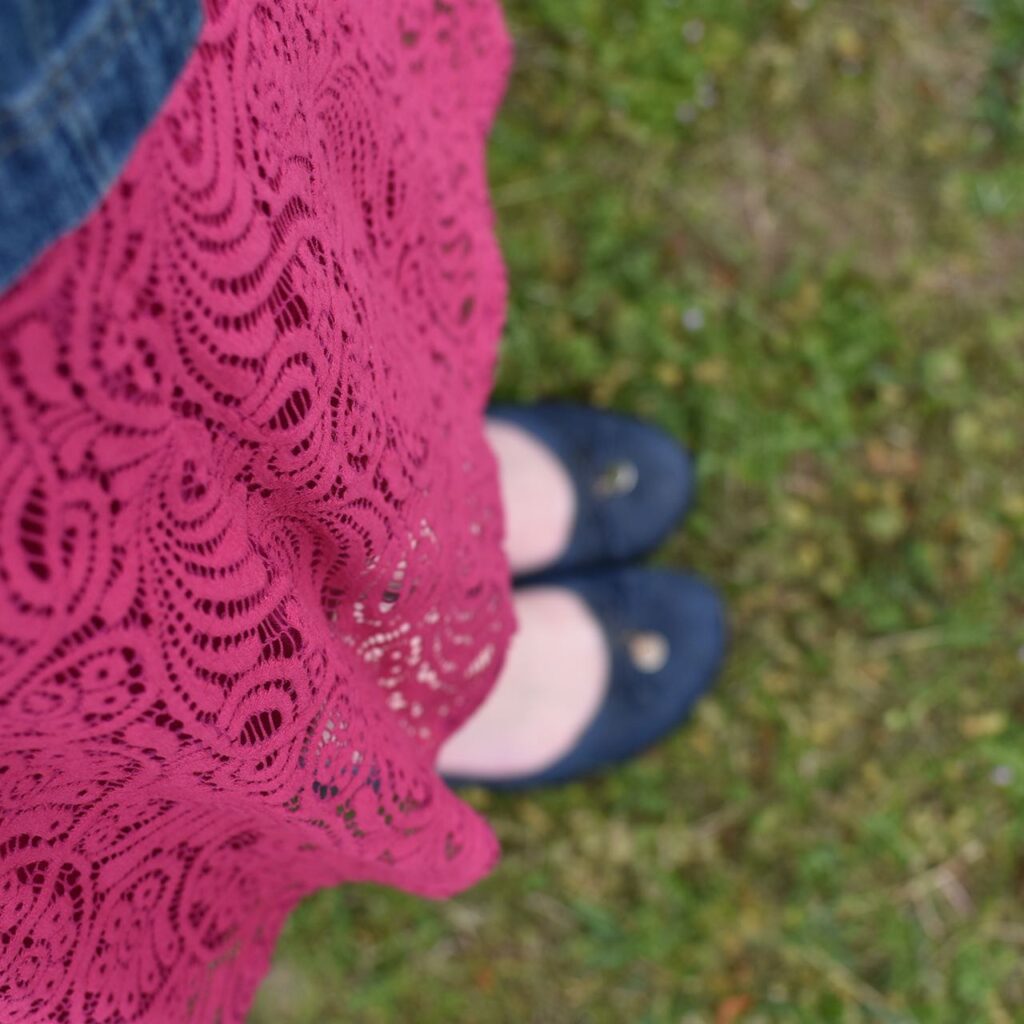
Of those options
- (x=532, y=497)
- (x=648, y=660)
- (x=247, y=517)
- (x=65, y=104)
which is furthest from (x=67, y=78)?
(x=648, y=660)

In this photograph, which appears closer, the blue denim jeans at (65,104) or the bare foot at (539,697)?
the blue denim jeans at (65,104)

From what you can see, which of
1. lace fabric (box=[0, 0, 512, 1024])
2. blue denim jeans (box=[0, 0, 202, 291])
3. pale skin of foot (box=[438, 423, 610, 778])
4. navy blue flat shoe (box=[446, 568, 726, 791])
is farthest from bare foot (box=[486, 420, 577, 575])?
blue denim jeans (box=[0, 0, 202, 291])

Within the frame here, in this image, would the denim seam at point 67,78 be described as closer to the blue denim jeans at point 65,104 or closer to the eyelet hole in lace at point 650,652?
the blue denim jeans at point 65,104

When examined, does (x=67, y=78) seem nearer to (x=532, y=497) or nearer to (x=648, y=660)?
(x=532, y=497)

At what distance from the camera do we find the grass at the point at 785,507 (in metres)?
1.60

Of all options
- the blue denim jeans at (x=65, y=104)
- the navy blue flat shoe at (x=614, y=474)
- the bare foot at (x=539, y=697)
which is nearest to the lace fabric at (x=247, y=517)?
the blue denim jeans at (x=65, y=104)

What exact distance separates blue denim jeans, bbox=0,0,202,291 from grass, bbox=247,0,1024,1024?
131 cm

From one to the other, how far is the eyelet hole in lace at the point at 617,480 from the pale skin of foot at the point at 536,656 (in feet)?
0.17

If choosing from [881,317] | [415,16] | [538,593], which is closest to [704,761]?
[538,593]

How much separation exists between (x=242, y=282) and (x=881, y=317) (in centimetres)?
144

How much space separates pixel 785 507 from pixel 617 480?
0.97 ft

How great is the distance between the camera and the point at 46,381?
14.8 inches

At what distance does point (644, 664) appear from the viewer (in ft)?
5.28

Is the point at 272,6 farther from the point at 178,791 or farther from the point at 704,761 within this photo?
the point at 704,761
